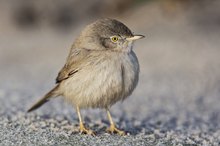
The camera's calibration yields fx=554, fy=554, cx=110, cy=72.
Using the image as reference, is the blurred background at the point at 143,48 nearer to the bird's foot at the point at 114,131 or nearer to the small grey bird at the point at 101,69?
the small grey bird at the point at 101,69

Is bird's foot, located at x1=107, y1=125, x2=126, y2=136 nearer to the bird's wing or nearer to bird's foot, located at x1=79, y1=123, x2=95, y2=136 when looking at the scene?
bird's foot, located at x1=79, y1=123, x2=95, y2=136

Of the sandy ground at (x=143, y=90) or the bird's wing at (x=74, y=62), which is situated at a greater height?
the bird's wing at (x=74, y=62)

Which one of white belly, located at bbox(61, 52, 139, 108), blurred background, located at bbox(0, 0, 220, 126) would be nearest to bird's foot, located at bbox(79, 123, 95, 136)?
white belly, located at bbox(61, 52, 139, 108)

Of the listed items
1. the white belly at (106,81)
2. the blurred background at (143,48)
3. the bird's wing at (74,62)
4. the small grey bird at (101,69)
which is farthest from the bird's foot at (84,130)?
the blurred background at (143,48)

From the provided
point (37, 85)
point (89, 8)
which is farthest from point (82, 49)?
point (89, 8)

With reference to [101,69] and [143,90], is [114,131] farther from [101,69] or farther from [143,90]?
[143,90]

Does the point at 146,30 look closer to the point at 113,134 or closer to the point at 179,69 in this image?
the point at 179,69

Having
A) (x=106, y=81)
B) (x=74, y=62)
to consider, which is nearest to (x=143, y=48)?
(x=74, y=62)
